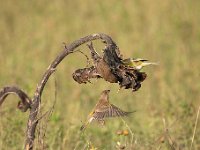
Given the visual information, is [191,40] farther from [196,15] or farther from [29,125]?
[29,125]

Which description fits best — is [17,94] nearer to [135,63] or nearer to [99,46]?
[135,63]

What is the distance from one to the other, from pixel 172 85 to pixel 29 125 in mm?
4841

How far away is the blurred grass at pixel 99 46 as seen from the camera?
593 centimetres

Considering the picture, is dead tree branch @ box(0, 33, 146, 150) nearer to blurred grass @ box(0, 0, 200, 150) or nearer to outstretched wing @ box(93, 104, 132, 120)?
outstretched wing @ box(93, 104, 132, 120)

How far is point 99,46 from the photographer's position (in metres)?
10.0

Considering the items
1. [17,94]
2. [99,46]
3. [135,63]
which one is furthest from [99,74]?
[99,46]

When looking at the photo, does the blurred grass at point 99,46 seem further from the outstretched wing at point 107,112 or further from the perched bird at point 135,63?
the perched bird at point 135,63

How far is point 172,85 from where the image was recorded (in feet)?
28.0

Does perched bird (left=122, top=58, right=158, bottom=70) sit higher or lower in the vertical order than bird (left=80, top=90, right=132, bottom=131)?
higher

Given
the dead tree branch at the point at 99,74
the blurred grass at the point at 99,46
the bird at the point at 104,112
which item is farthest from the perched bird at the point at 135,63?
the blurred grass at the point at 99,46

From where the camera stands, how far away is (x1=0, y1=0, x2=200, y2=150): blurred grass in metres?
5.93

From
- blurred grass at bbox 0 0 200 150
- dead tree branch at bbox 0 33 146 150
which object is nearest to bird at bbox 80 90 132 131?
dead tree branch at bbox 0 33 146 150

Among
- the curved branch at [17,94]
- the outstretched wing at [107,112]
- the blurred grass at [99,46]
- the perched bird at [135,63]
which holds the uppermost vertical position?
the blurred grass at [99,46]

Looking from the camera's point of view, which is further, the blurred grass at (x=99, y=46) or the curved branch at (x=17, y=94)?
the blurred grass at (x=99, y=46)
